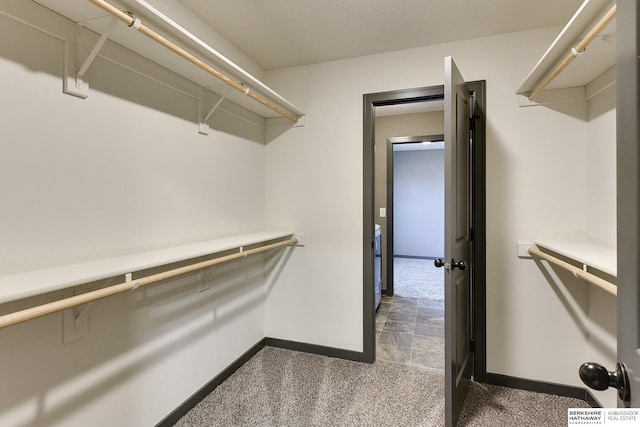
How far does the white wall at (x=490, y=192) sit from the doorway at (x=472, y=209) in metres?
0.06

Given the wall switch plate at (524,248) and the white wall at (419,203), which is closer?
the wall switch plate at (524,248)

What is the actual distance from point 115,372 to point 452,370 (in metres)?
1.67

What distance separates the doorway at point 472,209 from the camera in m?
2.09

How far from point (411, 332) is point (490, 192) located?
1.64 meters

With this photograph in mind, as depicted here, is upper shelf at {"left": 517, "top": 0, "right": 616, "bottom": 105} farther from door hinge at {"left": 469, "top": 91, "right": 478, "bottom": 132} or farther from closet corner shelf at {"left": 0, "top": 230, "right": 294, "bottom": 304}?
closet corner shelf at {"left": 0, "top": 230, "right": 294, "bottom": 304}

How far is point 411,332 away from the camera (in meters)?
3.00

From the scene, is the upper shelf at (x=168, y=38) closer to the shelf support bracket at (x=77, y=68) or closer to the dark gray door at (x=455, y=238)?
the shelf support bracket at (x=77, y=68)

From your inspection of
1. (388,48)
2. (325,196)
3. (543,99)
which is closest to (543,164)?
(543,99)

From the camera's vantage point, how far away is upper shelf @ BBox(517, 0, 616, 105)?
48.7 inches

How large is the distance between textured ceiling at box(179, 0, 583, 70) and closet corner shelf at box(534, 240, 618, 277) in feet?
4.60

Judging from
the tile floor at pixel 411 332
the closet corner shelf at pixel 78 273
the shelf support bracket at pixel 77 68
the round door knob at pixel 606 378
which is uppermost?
the shelf support bracket at pixel 77 68

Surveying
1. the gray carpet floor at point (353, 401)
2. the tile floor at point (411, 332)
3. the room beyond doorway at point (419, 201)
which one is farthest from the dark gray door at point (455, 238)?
the room beyond doorway at point (419, 201)

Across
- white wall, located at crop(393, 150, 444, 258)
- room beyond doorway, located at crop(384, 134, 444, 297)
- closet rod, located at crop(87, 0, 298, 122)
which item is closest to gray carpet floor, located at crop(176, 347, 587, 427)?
closet rod, located at crop(87, 0, 298, 122)

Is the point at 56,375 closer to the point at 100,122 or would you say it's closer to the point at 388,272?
the point at 100,122
